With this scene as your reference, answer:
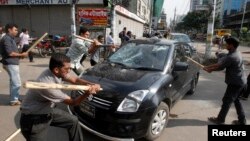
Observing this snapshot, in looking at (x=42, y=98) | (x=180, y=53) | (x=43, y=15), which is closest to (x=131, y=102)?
(x=42, y=98)

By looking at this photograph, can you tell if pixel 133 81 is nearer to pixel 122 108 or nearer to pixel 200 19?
pixel 122 108

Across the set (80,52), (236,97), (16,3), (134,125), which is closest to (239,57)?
(236,97)

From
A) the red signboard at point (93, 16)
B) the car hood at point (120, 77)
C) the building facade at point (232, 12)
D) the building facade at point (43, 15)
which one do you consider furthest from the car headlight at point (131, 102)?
the building facade at point (232, 12)

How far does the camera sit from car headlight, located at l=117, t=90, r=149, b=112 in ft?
11.7

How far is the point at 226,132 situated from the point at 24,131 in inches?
110

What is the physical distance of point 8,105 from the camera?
17.9ft

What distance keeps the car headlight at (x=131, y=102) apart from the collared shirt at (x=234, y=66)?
1.87m

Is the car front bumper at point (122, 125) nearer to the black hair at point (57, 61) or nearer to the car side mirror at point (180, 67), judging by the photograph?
the black hair at point (57, 61)

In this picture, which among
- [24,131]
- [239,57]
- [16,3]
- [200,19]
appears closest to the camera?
[24,131]

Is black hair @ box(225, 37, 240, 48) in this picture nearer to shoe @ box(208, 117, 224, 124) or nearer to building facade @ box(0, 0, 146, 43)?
shoe @ box(208, 117, 224, 124)

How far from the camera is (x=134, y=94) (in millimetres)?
3693

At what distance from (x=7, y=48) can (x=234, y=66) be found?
174 inches

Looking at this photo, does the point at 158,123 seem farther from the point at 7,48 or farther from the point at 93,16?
the point at 93,16

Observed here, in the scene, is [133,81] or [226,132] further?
[133,81]
